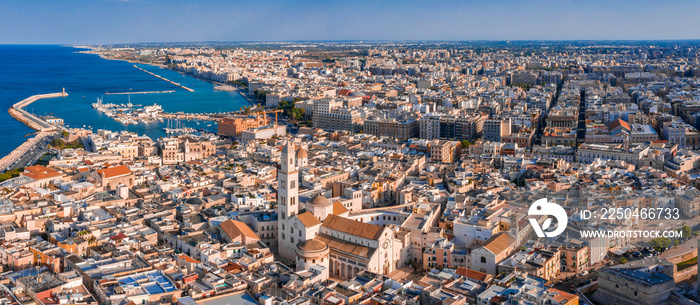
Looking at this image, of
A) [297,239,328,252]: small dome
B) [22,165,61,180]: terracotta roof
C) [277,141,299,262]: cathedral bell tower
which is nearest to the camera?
[297,239,328,252]: small dome

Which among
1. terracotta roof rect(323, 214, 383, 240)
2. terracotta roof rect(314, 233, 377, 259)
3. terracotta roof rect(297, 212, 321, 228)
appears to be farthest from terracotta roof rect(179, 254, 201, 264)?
terracotta roof rect(323, 214, 383, 240)

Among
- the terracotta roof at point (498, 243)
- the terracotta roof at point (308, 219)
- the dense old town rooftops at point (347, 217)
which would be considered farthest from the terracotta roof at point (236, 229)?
the terracotta roof at point (498, 243)

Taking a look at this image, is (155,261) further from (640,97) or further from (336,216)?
(640,97)

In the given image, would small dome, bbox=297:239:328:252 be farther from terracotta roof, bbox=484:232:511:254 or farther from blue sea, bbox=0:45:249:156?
blue sea, bbox=0:45:249:156

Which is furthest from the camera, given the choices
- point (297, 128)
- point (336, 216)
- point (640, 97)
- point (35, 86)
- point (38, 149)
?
point (35, 86)

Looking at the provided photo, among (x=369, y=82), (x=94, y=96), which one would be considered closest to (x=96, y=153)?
(x=94, y=96)

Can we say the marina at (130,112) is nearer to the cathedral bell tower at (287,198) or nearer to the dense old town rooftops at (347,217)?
the dense old town rooftops at (347,217)
